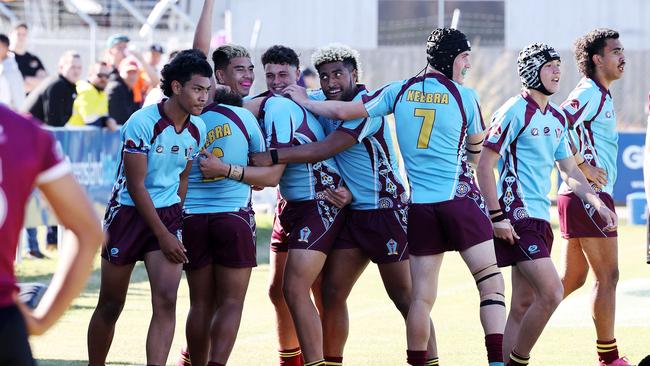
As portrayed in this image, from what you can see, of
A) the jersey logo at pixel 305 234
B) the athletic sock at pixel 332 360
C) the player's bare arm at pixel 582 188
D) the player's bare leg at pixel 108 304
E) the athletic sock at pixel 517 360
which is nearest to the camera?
the player's bare leg at pixel 108 304

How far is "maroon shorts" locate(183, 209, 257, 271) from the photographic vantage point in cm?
759

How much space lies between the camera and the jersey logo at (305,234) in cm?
771

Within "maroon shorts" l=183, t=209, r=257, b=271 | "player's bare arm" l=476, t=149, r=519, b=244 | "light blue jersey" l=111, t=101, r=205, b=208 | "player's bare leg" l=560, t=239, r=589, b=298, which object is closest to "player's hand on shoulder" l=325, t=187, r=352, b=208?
"maroon shorts" l=183, t=209, r=257, b=271

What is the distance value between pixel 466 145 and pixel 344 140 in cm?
76

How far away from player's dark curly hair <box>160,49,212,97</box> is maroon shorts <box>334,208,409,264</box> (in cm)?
133

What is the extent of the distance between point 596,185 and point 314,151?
221 cm

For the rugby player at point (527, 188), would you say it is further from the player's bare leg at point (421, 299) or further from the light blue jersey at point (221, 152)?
the light blue jersey at point (221, 152)

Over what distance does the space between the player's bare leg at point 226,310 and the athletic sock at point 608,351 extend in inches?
103

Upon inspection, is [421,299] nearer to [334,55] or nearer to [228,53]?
[334,55]

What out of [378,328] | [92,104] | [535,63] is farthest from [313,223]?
[92,104]

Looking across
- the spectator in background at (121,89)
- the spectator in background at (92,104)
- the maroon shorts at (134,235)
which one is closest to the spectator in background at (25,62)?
the spectator in background at (121,89)

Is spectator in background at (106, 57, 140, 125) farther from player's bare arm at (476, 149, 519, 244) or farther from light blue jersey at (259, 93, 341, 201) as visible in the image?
player's bare arm at (476, 149, 519, 244)

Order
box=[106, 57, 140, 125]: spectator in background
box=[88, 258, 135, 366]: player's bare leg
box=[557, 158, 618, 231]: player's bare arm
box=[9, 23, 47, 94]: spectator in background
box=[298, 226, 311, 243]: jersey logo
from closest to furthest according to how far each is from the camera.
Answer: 1. box=[88, 258, 135, 366]: player's bare leg
2. box=[298, 226, 311, 243]: jersey logo
3. box=[557, 158, 618, 231]: player's bare arm
4. box=[9, 23, 47, 94]: spectator in background
5. box=[106, 57, 140, 125]: spectator in background

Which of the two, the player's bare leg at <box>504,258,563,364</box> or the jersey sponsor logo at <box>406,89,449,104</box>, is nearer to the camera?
the jersey sponsor logo at <box>406,89,449,104</box>
